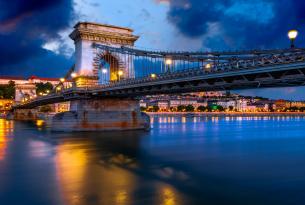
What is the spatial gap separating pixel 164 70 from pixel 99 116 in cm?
1069

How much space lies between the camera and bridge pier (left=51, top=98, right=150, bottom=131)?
129 feet

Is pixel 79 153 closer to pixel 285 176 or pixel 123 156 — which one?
pixel 123 156

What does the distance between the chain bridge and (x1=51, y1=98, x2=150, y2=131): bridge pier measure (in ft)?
0.93

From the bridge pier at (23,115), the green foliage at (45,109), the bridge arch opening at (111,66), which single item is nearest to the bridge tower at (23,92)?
the green foliage at (45,109)

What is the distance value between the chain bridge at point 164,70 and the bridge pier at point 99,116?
28 centimetres

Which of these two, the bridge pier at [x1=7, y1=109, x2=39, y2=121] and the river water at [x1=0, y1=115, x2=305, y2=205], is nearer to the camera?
the river water at [x1=0, y1=115, x2=305, y2=205]

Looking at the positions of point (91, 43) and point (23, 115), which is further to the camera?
point (23, 115)

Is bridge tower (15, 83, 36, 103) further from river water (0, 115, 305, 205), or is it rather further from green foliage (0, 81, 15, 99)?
river water (0, 115, 305, 205)

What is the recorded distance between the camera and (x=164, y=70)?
117 feet

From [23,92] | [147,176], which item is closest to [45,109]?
[23,92]

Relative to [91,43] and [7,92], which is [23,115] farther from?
[91,43]

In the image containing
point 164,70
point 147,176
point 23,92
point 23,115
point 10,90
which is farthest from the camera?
point 10,90

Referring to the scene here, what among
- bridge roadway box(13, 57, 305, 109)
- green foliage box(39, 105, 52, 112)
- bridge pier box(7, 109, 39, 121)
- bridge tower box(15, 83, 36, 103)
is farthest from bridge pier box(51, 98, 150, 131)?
green foliage box(39, 105, 52, 112)

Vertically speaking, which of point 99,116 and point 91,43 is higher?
point 91,43
